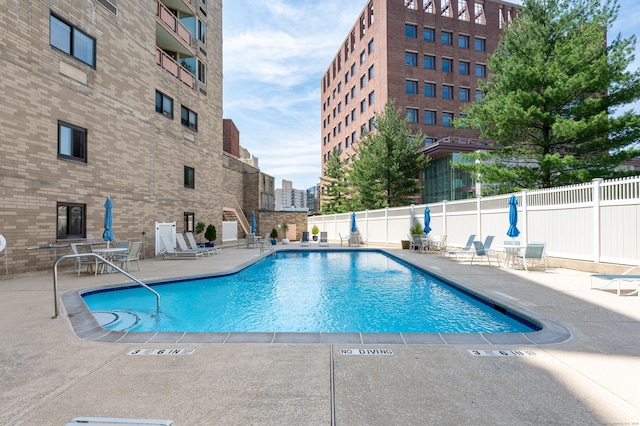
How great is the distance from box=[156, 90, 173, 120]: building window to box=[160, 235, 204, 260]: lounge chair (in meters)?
6.06

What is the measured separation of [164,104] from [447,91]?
89.3 feet

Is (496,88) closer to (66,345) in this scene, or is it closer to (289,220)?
(66,345)

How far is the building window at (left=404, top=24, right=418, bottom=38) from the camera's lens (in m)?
31.7

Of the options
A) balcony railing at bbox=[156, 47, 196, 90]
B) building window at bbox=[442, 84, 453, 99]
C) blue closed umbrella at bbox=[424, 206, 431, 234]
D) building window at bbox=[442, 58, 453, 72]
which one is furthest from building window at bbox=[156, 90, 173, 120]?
building window at bbox=[442, 58, 453, 72]

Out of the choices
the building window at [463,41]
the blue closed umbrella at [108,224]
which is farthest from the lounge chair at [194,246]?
the building window at [463,41]

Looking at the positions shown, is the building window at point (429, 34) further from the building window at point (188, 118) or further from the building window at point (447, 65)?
the building window at point (188, 118)

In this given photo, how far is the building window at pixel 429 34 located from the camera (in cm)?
3222

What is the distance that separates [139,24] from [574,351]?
57.9ft

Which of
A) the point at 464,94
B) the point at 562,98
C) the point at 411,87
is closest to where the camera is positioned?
the point at 562,98

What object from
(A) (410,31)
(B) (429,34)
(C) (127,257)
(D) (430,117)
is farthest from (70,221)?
(B) (429,34)

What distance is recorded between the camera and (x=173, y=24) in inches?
664

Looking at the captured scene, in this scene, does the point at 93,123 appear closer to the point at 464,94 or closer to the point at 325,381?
the point at 325,381

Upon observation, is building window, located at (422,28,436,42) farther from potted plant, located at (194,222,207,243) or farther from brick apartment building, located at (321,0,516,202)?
potted plant, located at (194,222,207,243)

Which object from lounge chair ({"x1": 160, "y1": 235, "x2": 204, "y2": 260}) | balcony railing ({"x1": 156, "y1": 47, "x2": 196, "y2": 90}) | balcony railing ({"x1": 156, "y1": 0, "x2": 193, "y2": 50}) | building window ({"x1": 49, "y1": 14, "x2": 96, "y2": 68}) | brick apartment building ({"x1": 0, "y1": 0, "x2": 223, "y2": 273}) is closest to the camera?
brick apartment building ({"x1": 0, "y1": 0, "x2": 223, "y2": 273})
